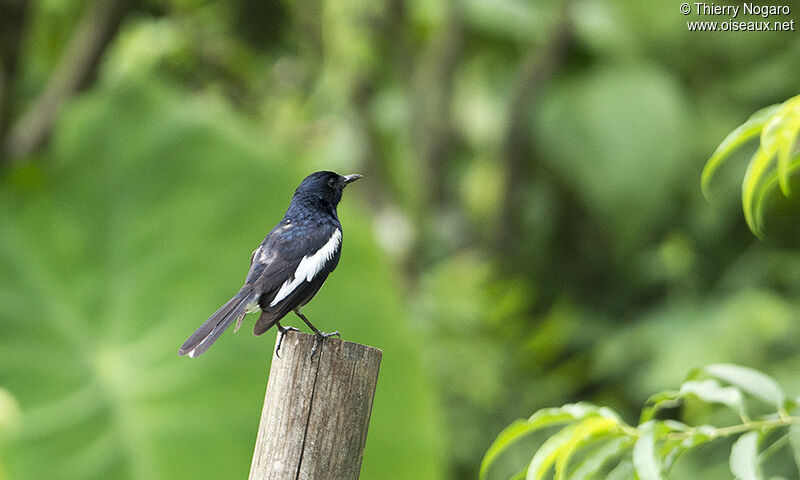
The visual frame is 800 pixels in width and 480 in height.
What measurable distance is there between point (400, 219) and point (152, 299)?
3.60ft

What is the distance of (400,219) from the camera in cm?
254

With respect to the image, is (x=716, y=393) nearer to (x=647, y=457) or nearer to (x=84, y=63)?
(x=647, y=457)

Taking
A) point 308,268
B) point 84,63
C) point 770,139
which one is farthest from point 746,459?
point 84,63

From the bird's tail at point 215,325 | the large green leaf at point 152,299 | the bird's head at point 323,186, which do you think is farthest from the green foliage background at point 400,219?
the bird's tail at point 215,325

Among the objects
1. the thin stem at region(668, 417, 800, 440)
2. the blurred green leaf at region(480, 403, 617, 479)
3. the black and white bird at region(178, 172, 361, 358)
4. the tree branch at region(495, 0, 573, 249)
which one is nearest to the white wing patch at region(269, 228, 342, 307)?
the black and white bird at region(178, 172, 361, 358)

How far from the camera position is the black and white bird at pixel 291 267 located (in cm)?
56

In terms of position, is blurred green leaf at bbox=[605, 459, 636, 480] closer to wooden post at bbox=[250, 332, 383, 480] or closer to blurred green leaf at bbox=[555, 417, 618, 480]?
blurred green leaf at bbox=[555, 417, 618, 480]

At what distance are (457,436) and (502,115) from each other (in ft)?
3.45

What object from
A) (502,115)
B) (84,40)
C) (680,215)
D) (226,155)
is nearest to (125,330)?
(226,155)

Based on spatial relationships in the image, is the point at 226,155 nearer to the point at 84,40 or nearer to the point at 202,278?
the point at 202,278

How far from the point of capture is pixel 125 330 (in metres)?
1.52

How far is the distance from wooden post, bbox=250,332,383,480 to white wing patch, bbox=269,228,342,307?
59mm

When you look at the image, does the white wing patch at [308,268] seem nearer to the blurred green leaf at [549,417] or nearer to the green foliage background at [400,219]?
the blurred green leaf at [549,417]

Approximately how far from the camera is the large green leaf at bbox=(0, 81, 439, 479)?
148 cm
